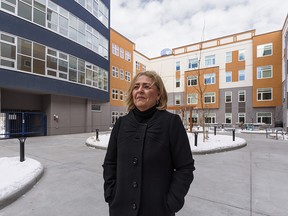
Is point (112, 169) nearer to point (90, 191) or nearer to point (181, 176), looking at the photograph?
point (181, 176)

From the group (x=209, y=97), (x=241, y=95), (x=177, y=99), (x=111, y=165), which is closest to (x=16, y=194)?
(x=111, y=165)

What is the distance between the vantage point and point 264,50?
29.7 meters

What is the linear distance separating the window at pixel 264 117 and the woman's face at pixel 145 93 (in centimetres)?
3316

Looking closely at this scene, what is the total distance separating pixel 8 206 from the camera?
3.65 m

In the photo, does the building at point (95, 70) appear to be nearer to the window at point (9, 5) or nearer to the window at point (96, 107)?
the window at point (9, 5)

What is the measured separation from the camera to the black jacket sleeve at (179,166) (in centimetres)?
176

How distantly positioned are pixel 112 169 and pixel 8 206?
9.83 feet

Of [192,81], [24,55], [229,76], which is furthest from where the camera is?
[192,81]

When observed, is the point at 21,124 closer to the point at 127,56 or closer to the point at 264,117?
the point at 127,56

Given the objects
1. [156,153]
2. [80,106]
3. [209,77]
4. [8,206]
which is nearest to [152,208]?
[156,153]

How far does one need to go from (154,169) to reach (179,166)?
25 cm

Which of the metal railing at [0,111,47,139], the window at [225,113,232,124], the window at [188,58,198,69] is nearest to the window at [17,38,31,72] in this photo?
the metal railing at [0,111,47,139]

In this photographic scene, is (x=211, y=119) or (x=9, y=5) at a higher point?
(x=9, y=5)

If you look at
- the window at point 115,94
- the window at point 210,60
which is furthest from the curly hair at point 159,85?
the window at point 210,60
